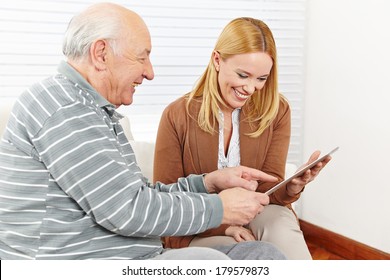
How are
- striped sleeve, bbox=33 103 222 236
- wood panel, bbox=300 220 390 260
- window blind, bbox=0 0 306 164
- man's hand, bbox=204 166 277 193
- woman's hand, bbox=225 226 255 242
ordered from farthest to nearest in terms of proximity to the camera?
wood panel, bbox=300 220 390 260, window blind, bbox=0 0 306 164, woman's hand, bbox=225 226 255 242, man's hand, bbox=204 166 277 193, striped sleeve, bbox=33 103 222 236

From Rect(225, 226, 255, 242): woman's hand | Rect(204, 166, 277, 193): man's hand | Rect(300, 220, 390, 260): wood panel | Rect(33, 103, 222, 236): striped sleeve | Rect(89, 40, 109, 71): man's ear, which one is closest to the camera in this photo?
Rect(33, 103, 222, 236): striped sleeve

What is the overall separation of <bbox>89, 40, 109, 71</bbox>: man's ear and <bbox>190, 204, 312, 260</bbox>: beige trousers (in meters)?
0.59

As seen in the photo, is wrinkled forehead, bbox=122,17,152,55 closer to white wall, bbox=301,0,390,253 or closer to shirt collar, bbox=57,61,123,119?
shirt collar, bbox=57,61,123,119

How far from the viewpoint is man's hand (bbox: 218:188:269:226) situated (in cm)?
119

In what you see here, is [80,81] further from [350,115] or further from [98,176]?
[350,115]

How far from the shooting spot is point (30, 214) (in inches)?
42.2

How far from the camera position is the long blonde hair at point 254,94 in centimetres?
158

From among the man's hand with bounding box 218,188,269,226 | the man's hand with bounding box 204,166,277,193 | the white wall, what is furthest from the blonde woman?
the white wall

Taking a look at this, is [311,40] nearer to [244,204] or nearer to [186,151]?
[186,151]

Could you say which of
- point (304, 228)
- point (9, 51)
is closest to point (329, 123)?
point (304, 228)

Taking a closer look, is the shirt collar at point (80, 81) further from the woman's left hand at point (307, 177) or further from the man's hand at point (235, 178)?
the woman's left hand at point (307, 177)

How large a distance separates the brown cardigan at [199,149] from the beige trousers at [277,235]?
0.05m

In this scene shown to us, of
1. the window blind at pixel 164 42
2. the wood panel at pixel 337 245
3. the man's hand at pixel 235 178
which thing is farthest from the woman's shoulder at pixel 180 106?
the wood panel at pixel 337 245

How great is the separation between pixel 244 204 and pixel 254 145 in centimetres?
47
